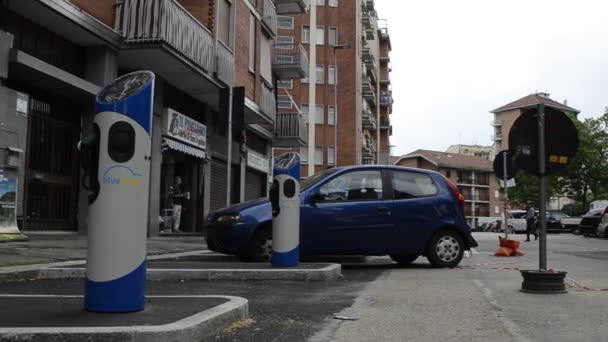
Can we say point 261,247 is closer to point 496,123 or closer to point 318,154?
point 318,154

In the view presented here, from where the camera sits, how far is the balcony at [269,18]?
85.2 ft

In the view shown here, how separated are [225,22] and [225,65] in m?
2.29

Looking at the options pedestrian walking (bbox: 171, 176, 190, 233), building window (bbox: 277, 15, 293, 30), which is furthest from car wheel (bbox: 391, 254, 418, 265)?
building window (bbox: 277, 15, 293, 30)

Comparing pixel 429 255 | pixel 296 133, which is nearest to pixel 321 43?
pixel 296 133

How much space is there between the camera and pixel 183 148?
18.6 meters

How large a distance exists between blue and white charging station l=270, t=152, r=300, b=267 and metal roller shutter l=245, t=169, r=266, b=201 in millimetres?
17693

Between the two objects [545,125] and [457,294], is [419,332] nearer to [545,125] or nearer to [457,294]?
[457,294]

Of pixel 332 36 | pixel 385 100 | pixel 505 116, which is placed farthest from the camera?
pixel 505 116

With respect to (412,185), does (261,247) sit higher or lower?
lower

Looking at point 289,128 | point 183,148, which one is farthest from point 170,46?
point 289,128

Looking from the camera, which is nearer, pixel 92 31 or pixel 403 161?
pixel 92 31

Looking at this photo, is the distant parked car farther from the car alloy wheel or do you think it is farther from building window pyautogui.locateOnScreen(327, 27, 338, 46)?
building window pyautogui.locateOnScreen(327, 27, 338, 46)

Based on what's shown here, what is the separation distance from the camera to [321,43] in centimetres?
5678

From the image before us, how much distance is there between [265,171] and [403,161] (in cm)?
8173
